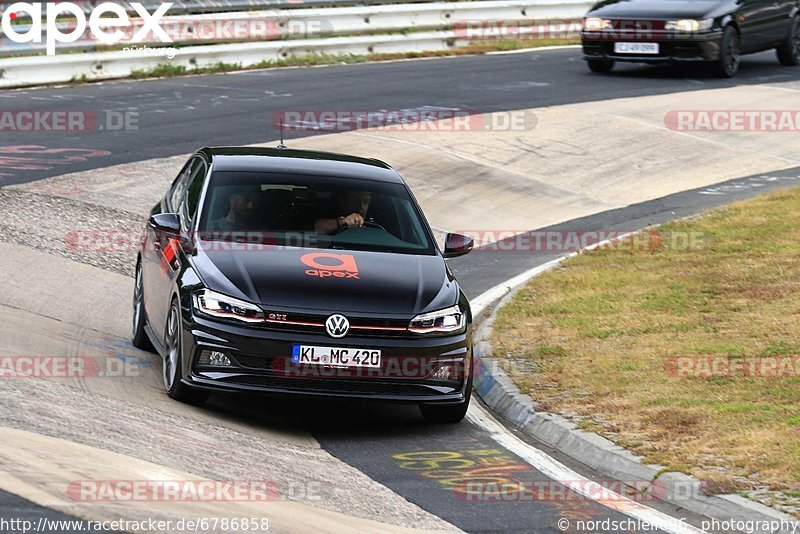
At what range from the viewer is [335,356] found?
332 inches

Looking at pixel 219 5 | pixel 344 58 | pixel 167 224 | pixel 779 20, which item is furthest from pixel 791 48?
pixel 167 224

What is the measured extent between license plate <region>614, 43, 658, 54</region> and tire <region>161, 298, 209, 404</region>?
16049 mm

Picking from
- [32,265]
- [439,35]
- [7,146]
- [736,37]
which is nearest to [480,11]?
[439,35]

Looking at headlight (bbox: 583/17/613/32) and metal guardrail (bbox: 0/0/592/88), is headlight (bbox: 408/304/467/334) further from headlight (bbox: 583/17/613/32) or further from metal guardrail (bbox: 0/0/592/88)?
headlight (bbox: 583/17/613/32)

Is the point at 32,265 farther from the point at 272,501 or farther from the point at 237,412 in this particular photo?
the point at 272,501

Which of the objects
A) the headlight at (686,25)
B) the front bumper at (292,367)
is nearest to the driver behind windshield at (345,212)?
the front bumper at (292,367)

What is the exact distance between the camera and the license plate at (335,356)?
842 centimetres

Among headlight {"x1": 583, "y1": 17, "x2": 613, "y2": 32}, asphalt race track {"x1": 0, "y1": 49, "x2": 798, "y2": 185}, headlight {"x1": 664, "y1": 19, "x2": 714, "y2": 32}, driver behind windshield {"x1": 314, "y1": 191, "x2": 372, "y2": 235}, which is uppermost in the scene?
driver behind windshield {"x1": 314, "y1": 191, "x2": 372, "y2": 235}

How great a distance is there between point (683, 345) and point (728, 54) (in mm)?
15077

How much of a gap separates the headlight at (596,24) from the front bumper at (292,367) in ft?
53.1

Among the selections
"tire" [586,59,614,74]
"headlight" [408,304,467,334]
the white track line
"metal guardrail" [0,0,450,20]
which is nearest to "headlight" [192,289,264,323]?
"headlight" [408,304,467,334]

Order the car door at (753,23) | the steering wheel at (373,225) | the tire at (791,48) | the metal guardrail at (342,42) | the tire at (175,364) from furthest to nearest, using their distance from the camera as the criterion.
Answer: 1. the tire at (791,48)
2. the car door at (753,23)
3. the metal guardrail at (342,42)
4. the steering wheel at (373,225)
5. the tire at (175,364)

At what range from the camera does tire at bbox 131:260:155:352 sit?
1041cm

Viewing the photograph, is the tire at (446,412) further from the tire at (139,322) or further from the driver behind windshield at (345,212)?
the tire at (139,322)
